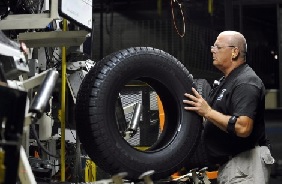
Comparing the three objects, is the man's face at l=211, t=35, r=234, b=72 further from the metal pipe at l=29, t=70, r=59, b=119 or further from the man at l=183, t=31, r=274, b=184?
the metal pipe at l=29, t=70, r=59, b=119

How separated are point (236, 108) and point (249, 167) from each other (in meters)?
0.40

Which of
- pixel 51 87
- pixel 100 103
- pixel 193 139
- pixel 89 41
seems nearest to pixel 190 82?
pixel 193 139

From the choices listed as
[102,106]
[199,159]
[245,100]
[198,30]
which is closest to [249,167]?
[199,159]

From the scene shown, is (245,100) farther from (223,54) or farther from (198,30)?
(198,30)

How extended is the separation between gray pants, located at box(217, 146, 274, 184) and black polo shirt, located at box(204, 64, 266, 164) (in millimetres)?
42

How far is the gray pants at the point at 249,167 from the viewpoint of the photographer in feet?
10.6

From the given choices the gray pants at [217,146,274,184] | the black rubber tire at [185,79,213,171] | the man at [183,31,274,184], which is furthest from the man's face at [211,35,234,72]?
the gray pants at [217,146,274,184]

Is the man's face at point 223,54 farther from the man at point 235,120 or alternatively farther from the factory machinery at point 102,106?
the factory machinery at point 102,106

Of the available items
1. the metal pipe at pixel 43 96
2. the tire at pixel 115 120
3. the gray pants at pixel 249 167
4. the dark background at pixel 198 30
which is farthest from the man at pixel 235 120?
the dark background at pixel 198 30

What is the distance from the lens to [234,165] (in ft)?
10.7

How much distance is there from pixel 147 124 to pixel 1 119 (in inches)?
101

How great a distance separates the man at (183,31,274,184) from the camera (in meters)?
3.08

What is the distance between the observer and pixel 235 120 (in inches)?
120

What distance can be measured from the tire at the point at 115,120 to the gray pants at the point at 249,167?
1.15ft
